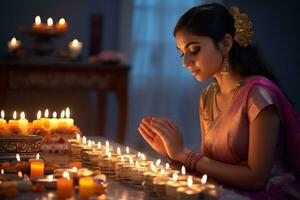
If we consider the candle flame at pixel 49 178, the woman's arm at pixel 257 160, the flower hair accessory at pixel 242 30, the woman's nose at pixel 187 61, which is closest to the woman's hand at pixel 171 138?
the woman's arm at pixel 257 160

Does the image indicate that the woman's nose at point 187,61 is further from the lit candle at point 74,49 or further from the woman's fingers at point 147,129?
the lit candle at point 74,49

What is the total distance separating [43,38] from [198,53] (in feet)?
13.1

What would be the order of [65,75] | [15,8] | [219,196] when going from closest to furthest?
[219,196], [65,75], [15,8]

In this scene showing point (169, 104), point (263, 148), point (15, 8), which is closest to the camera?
point (263, 148)

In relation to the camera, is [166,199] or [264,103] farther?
[264,103]

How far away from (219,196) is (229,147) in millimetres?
871

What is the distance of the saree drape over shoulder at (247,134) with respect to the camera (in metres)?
2.73

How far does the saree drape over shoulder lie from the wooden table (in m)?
3.63

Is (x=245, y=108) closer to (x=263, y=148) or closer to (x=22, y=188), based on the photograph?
(x=263, y=148)

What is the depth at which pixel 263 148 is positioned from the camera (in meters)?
2.61

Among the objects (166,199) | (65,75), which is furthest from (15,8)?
(166,199)

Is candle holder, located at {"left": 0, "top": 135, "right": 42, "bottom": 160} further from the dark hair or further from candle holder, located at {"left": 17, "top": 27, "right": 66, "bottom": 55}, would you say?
candle holder, located at {"left": 17, "top": 27, "right": 66, "bottom": 55}

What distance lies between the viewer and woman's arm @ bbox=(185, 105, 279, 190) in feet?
8.57

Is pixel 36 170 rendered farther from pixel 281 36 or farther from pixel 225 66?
pixel 281 36
